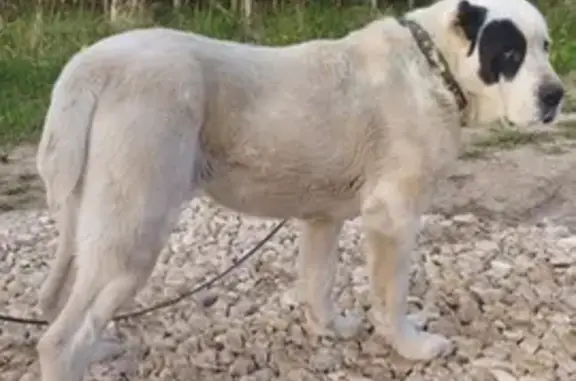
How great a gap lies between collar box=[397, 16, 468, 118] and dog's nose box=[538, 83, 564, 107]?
250 mm

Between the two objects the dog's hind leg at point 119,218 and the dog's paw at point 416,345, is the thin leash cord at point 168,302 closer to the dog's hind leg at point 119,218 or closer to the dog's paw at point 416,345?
the dog's hind leg at point 119,218

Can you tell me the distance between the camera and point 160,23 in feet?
29.5

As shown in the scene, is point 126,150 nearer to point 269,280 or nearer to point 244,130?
point 244,130

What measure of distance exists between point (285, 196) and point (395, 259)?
0.42 metres

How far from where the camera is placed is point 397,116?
12.1 ft

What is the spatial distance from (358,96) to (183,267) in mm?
1473

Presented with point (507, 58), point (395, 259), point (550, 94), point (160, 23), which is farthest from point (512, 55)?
point (160, 23)

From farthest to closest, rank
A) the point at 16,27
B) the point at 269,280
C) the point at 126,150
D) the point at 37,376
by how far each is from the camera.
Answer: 1. the point at 16,27
2. the point at 269,280
3. the point at 37,376
4. the point at 126,150

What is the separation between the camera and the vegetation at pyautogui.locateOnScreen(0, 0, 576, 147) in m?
7.82

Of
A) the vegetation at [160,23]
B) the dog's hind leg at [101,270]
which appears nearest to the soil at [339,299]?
the dog's hind leg at [101,270]

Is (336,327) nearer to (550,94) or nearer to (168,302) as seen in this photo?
(168,302)

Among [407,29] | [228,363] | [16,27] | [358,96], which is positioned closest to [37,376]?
[228,363]

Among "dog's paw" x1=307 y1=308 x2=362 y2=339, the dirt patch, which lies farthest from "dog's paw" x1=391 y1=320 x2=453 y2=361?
the dirt patch

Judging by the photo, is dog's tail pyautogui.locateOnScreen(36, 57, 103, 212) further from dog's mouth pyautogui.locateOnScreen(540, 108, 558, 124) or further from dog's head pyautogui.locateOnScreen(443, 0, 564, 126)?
dog's mouth pyautogui.locateOnScreen(540, 108, 558, 124)
